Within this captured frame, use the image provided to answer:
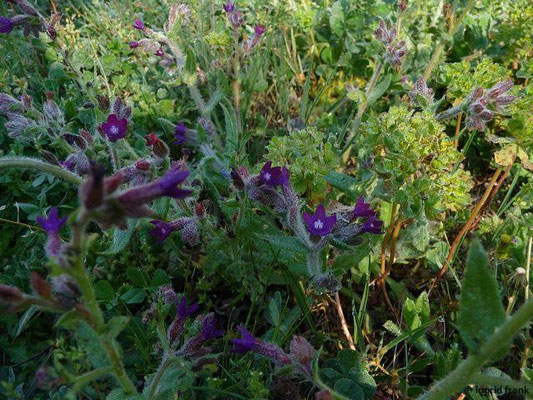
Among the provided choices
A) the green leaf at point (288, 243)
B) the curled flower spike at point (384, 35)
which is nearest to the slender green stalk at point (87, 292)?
the green leaf at point (288, 243)

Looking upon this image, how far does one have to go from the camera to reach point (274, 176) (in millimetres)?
2311

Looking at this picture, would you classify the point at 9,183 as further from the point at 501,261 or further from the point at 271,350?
the point at 501,261

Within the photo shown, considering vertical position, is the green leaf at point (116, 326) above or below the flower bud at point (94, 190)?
below

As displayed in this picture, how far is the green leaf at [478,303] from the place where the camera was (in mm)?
1436

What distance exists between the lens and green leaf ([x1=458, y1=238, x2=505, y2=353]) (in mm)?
1436

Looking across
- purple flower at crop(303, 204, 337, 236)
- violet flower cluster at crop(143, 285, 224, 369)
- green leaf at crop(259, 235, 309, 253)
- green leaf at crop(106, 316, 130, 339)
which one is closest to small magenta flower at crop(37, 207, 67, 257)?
green leaf at crop(106, 316, 130, 339)

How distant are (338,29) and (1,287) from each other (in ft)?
11.4

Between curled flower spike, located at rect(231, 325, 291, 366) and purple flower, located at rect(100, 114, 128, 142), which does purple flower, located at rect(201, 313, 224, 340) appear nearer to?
curled flower spike, located at rect(231, 325, 291, 366)

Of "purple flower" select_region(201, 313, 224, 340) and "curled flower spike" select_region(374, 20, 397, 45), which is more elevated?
"curled flower spike" select_region(374, 20, 397, 45)

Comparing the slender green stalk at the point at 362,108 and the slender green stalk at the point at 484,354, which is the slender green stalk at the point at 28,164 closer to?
the slender green stalk at the point at 484,354

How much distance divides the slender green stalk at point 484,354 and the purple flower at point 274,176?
1.05 meters

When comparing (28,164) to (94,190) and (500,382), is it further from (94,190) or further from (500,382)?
(500,382)

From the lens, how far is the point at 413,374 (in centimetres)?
246

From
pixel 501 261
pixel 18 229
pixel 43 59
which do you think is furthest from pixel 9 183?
pixel 501 261
